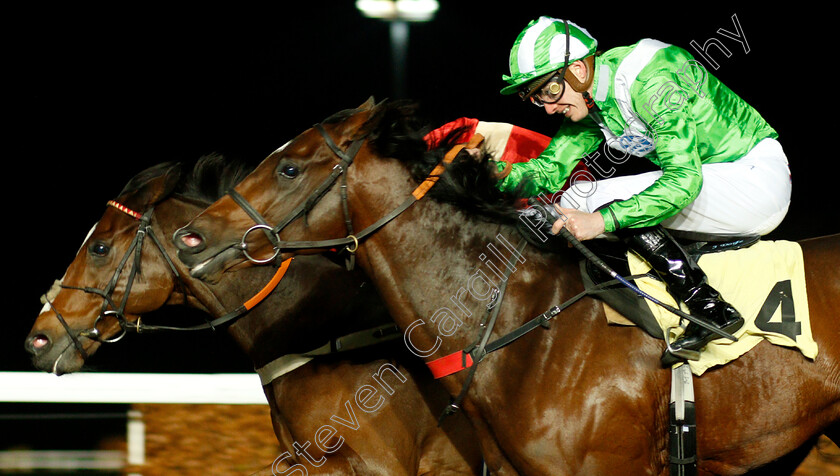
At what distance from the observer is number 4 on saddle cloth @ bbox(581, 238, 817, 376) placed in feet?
7.64

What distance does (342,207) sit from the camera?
2459 millimetres

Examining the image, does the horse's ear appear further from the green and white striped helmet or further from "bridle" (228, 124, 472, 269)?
the green and white striped helmet

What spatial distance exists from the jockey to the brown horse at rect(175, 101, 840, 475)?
7.8 inches

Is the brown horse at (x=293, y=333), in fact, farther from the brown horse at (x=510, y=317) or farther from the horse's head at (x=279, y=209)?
the horse's head at (x=279, y=209)

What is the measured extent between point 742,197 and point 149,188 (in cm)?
249

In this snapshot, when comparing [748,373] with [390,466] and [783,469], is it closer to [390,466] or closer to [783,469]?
[783,469]

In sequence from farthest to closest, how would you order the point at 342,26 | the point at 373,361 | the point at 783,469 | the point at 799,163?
1. the point at 342,26
2. the point at 799,163
3. the point at 373,361
4. the point at 783,469

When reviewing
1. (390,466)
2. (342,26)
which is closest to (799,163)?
(342,26)

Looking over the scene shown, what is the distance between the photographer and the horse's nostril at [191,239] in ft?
7.90

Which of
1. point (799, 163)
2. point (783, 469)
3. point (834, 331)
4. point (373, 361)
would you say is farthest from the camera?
point (799, 163)

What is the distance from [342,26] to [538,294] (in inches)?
171

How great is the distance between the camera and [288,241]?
7.97ft

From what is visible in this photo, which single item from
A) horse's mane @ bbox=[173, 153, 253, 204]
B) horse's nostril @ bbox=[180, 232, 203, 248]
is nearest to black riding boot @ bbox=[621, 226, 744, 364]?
horse's nostril @ bbox=[180, 232, 203, 248]

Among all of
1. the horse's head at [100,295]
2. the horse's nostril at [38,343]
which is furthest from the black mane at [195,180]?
the horse's nostril at [38,343]
